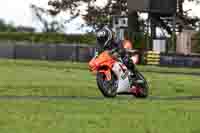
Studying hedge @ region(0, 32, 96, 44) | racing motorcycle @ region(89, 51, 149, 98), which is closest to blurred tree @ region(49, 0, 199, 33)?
hedge @ region(0, 32, 96, 44)

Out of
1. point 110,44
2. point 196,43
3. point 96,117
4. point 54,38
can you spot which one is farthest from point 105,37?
point 54,38

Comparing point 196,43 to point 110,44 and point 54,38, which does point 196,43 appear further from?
point 110,44

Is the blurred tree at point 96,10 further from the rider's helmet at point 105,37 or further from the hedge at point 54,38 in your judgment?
the rider's helmet at point 105,37

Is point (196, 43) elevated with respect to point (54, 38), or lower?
lower

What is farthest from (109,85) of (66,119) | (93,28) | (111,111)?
(93,28)

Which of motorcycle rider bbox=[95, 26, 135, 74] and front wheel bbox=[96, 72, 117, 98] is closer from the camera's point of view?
motorcycle rider bbox=[95, 26, 135, 74]

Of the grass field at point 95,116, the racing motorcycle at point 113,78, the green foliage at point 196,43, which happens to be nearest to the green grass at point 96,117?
the grass field at point 95,116

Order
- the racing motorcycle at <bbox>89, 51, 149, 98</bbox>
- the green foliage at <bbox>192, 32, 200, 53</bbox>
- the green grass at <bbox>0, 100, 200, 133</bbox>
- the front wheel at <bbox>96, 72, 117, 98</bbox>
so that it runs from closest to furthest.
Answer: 1. the green grass at <bbox>0, 100, 200, 133</bbox>
2. the racing motorcycle at <bbox>89, 51, 149, 98</bbox>
3. the front wheel at <bbox>96, 72, 117, 98</bbox>
4. the green foliage at <bbox>192, 32, 200, 53</bbox>

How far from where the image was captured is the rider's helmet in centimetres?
1767

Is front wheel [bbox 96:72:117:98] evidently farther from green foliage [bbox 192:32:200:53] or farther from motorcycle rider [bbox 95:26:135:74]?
green foliage [bbox 192:32:200:53]

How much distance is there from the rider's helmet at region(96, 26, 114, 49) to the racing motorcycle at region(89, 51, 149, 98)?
20cm

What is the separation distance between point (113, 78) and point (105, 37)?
1.08 m

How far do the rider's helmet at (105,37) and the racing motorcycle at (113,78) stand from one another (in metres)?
0.20

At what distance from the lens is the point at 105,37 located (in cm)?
1769
